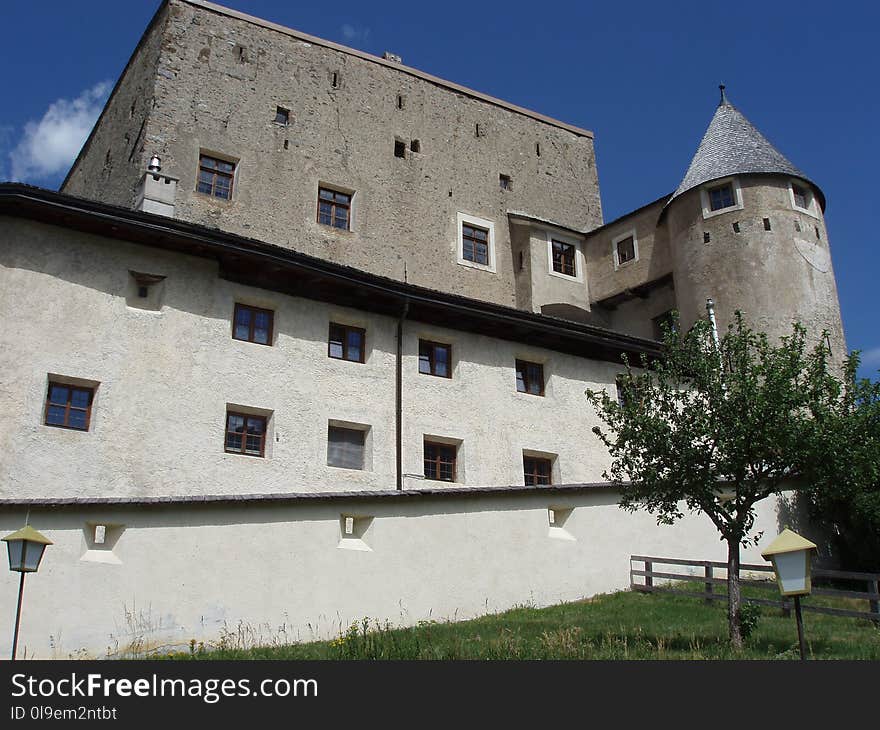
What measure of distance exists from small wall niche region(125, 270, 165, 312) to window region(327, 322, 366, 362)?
12.5 feet

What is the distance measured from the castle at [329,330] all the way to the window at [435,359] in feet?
0.23

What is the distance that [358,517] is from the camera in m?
16.0

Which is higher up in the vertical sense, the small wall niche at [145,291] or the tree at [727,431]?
the small wall niche at [145,291]

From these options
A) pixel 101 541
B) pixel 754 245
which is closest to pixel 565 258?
pixel 754 245

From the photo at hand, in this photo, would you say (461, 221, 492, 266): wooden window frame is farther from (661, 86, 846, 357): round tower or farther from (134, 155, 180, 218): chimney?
(134, 155, 180, 218): chimney

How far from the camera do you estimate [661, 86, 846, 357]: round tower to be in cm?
2814

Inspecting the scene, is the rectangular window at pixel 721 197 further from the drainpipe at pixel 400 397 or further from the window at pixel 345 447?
the window at pixel 345 447

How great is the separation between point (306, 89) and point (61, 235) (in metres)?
14.6

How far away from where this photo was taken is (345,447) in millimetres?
20312

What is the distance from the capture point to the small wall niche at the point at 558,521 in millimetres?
18484

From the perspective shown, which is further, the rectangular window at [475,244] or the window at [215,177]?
the rectangular window at [475,244]

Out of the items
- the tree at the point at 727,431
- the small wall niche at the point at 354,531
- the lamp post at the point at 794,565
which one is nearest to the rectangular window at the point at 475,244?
the tree at the point at 727,431

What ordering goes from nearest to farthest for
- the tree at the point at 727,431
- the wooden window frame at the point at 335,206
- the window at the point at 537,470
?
the tree at the point at 727,431 < the window at the point at 537,470 < the wooden window frame at the point at 335,206

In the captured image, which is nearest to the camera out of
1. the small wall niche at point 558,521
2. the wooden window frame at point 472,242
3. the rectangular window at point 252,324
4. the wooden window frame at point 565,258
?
the small wall niche at point 558,521
